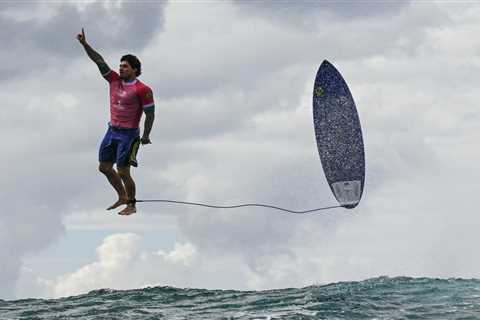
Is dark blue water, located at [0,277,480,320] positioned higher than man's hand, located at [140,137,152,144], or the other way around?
man's hand, located at [140,137,152,144]

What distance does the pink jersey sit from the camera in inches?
710

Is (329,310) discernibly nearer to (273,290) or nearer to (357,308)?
(357,308)

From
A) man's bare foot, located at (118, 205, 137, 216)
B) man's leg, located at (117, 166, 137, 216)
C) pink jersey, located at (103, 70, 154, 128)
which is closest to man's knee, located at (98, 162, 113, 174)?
man's leg, located at (117, 166, 137, 216)

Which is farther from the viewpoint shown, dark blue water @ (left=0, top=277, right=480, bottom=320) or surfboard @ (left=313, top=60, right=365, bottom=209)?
surfboard @ (left=313, top=60, right=365, bottom=209)

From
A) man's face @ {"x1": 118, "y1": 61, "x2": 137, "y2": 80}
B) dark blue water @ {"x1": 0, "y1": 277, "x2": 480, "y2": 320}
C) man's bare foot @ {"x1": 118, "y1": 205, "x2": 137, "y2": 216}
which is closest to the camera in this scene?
man's face @ {"x1": 118, "y1": 61, "x2": 137, "y2": 80}

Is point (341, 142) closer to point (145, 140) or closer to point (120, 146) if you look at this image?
point (145, 140)

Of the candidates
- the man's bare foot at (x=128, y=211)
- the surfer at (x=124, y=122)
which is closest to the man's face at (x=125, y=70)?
the surfer at (x=124, y=122)

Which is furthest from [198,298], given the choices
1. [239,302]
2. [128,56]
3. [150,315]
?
[128,56]

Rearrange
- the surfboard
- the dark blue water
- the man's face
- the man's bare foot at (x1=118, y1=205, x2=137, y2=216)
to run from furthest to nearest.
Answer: the surfboard → the dark blue water → the man's bare foot at (x1=118, y1=205, x2=137, y2=216) → the man's face

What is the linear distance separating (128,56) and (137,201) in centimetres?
363

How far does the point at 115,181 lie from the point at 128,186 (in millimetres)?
371

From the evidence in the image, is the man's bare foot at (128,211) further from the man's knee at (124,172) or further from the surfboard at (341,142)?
the surfboard at (341,142)

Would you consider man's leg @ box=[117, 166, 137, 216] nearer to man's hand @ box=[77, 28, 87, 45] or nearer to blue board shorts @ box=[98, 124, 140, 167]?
blue board shorts @ box=[98, 124, 140, 167]

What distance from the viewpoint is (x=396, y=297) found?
2153 cm
